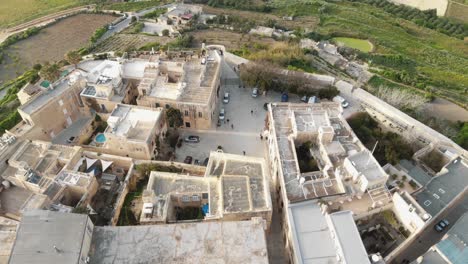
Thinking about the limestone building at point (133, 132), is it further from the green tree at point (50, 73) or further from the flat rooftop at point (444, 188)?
the flat rooftop at point (444, 188)

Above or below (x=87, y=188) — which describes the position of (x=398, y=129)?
above

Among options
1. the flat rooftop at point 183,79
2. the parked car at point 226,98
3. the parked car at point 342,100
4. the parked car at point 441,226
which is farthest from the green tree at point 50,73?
the parked car at point 441,226

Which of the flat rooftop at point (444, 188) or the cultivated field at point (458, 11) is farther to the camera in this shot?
the cultivated field at point (458, 11)

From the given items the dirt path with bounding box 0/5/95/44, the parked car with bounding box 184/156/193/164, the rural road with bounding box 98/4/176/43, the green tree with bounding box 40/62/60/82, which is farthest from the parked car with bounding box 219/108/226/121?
the dirt path with bounding box 0/5/95/44

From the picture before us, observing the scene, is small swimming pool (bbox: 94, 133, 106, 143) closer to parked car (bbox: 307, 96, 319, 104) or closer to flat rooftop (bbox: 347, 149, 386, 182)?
parked car (bbox: 307, 96, 319, 104)

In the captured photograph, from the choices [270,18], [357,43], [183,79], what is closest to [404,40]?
[357,43]

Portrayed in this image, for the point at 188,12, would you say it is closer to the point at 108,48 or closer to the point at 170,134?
the point at 108,48

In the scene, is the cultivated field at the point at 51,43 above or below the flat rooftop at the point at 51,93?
above

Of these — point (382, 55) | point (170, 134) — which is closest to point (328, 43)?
point (382, 55)
